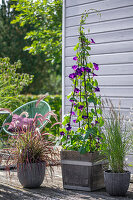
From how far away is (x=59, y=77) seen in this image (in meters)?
20.7

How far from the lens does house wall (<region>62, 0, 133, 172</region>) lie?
149 inches

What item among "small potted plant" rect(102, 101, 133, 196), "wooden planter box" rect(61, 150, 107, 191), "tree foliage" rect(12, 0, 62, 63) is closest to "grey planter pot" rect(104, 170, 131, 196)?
"small potted plant" rect(102, 101, 133, 196)

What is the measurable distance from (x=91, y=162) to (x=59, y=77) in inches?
699

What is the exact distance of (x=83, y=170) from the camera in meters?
3.10

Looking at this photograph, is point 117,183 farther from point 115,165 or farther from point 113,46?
point 113,46

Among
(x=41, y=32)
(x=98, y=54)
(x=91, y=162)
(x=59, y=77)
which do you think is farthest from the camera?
(x=59, y=77)

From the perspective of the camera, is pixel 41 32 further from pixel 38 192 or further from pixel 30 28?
pixel 30 28

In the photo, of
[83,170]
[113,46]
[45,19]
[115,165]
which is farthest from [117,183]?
[45,19]

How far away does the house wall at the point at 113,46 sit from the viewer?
149 inches

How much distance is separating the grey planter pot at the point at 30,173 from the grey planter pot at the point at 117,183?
2.14ft

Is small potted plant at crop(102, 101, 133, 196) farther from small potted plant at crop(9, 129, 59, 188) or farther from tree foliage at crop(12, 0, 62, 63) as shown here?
tree foliage at crop(12, 0, 62, 63)

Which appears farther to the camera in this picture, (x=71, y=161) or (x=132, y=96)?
(x=132, y=96)

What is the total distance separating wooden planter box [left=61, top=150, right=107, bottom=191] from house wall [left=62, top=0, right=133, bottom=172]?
90 cm

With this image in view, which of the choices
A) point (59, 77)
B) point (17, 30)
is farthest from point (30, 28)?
point (59, 77)
